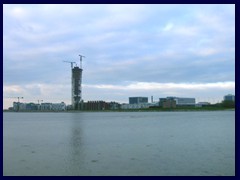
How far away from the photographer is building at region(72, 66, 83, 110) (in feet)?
628

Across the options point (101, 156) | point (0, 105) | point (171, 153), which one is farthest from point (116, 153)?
point (0, 105)

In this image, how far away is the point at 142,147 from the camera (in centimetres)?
2227

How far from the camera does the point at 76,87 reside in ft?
627

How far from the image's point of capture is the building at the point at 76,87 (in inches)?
7534
